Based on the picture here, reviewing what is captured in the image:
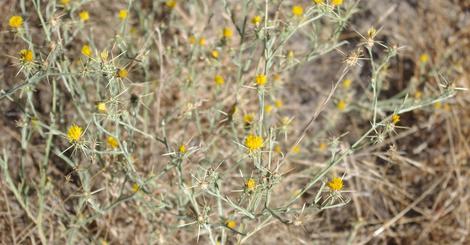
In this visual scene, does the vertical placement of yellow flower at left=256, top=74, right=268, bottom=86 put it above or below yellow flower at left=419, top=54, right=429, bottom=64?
above

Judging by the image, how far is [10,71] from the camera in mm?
2768

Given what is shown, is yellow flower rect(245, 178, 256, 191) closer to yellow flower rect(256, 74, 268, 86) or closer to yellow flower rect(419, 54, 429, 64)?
yellow flower rect(256, 74, 268, 86)

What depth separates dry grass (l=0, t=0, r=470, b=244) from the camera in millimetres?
2326

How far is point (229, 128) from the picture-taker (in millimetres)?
2645

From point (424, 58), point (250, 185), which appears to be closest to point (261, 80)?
point (250, 185)

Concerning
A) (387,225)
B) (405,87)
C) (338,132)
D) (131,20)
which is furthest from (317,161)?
(131,20)

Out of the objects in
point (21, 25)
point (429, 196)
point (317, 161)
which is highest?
point (21, 25)

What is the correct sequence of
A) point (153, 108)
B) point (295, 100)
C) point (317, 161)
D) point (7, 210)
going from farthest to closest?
point (295, 100)
point (317, 161)
point (153, 108)
point (7, 210)

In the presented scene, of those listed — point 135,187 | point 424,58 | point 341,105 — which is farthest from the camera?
point 424,58

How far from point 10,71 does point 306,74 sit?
5.50 feet

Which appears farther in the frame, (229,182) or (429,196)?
(429,196)

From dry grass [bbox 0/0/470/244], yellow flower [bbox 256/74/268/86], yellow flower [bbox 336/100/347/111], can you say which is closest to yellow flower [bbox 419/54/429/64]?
dry grass [bbox 0/0/470/244]

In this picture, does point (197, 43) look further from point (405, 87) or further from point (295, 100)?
point (405, 87)

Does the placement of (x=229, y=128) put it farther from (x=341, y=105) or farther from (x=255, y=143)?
(x=255, y=143)
